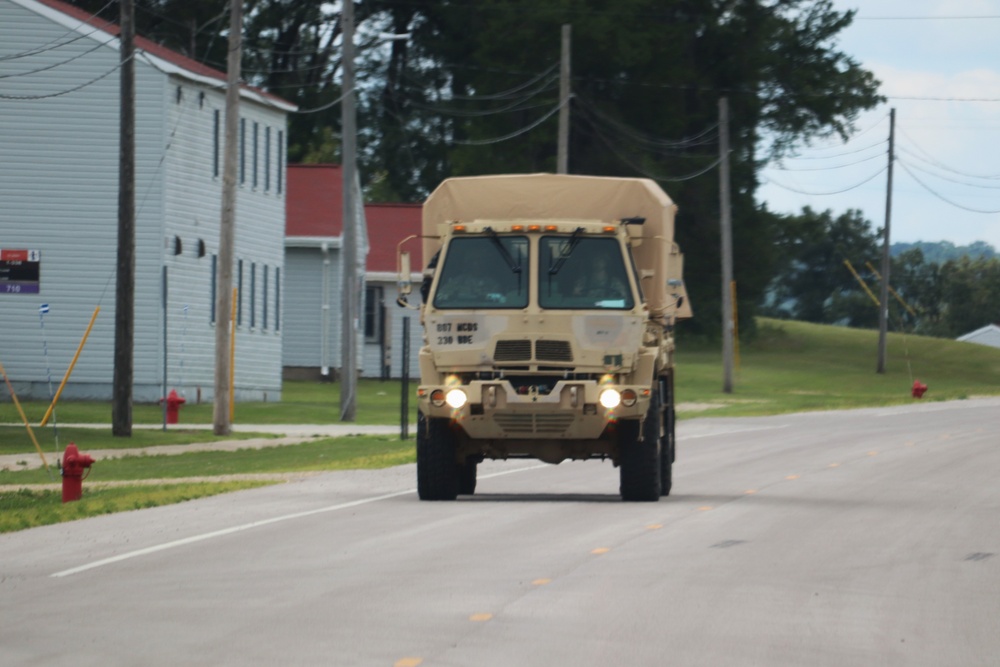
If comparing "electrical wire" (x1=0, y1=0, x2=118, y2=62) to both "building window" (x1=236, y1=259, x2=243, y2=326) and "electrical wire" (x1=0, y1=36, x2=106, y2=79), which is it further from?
"building window" (x1=236, y1=259, x2=243, y2=326)

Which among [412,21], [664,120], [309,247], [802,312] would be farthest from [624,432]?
[802,312]

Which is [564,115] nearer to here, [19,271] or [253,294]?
[253,294]

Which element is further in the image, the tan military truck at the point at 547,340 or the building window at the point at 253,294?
the building window at the point at 253,294

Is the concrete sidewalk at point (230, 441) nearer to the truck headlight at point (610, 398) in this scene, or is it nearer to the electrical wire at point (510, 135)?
the truck headlight at point (610, 398)

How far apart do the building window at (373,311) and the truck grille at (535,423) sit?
140 feet

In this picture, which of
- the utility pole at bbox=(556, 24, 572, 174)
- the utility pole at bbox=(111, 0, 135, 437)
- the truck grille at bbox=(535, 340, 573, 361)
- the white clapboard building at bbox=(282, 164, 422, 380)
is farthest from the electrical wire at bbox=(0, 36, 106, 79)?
the truck grille at bbox=(535, 340, 573, 361)

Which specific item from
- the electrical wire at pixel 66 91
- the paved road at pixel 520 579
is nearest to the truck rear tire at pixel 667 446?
the paved road at pixel 520 579

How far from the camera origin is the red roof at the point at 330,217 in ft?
190

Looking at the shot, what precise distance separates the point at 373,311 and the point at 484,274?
4253 centimetres

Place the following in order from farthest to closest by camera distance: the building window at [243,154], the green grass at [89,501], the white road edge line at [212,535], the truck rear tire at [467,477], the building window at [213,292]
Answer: the building window at [243,154] → the building window at [213,292] → the truck rear tire at [467,477] → the green grass at [89,501] → the white road edge line at [212,535]

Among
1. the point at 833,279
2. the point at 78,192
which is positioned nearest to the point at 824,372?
the point at 78,192

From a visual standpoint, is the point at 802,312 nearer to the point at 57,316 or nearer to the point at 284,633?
the point at 57,316

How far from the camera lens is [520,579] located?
12812 millimetres

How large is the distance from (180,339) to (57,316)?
9.06 ft
